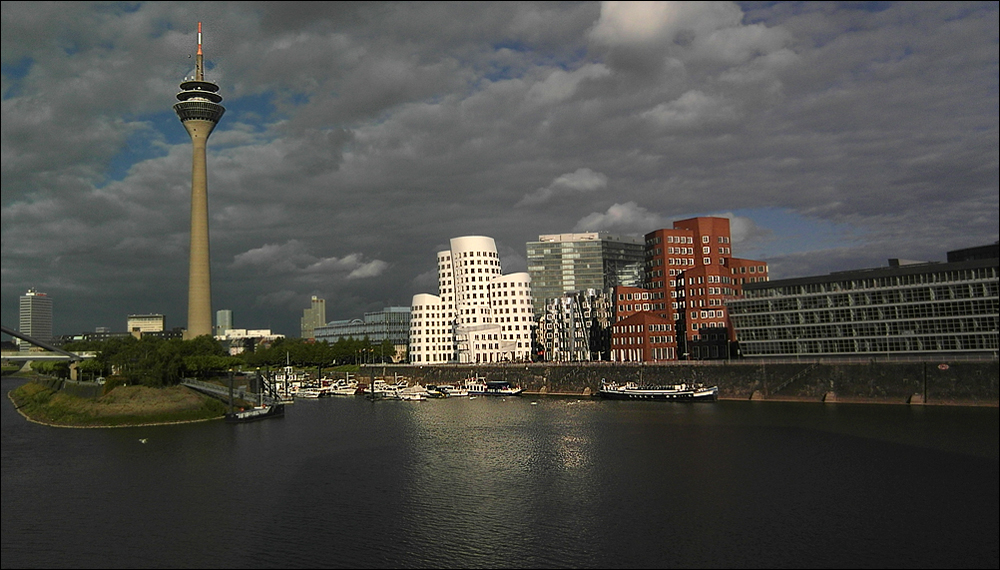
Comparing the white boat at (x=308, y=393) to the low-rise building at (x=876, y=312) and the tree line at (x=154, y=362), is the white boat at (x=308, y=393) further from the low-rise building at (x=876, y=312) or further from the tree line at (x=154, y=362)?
the low-rise building at (x=876, y=312)

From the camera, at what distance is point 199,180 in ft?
557

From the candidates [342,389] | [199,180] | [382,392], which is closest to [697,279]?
[382,392]

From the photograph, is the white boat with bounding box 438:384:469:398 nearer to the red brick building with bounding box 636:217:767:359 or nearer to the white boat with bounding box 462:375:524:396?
the white boat with bounding box 462:375:524:396

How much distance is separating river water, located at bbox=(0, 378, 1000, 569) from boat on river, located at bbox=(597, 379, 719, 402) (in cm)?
3072

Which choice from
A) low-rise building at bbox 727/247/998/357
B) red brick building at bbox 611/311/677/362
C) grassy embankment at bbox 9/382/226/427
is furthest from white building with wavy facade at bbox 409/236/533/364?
grassy embankment at bbox 9/382/226/427

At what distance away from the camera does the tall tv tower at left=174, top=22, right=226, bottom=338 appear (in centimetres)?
16575

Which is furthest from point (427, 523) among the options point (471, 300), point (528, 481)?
point (471, 300)

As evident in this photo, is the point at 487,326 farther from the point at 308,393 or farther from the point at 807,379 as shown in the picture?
the point at 807,379

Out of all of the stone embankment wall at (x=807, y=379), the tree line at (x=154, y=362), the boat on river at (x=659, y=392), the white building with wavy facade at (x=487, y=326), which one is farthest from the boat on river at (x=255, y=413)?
the white building with wavy facade at (x=487, y=326)

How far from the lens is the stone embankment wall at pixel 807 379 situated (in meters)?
90.8

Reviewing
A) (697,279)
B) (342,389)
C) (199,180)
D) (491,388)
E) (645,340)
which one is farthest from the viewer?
(199,180)

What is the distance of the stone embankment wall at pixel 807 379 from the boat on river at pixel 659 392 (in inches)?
62.0

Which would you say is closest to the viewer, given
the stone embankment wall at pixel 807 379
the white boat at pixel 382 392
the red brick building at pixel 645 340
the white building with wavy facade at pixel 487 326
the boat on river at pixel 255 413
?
the stone embankment wall at pixel 807 379

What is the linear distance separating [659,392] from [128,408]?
269ft
